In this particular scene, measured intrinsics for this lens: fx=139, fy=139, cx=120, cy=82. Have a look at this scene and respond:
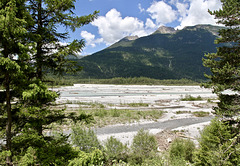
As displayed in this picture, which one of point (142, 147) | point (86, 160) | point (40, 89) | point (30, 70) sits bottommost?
point (142, 147)

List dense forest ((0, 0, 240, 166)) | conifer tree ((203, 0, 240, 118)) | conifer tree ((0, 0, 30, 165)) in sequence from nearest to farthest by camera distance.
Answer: conifer tree ((0, 0, 30, 165))
dense forest ((0, 0, 240, 166))
conifer tree ((203, 0, 240, 118))

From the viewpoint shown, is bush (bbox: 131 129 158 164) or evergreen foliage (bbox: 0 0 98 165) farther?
bush (bbox: 131 129 158 164)

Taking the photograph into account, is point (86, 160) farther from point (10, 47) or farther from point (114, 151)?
point (114, 151)

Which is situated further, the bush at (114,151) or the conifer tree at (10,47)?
the bush at (114,151)

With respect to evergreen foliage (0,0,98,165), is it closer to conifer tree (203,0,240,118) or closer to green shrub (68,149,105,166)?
green shrub (68,149,105,166)

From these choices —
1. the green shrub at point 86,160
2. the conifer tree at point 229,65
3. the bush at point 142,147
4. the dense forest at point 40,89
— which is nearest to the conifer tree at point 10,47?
the dense forest at point 40,89

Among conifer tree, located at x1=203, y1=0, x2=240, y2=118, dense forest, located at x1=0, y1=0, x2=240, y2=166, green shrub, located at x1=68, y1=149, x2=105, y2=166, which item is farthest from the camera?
conifer tree, located at x1=203, y1=0, x2=240, y2=118

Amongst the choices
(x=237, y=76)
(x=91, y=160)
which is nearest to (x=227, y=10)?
(x=237, y=76)

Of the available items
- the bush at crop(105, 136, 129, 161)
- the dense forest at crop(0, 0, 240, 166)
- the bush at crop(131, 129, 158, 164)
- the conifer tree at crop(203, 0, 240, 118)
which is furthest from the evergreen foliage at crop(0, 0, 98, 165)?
the conifer tree at crop(203, 0, 240, 118)

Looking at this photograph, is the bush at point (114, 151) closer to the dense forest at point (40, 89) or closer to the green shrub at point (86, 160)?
the dense forest at point (40, 89)

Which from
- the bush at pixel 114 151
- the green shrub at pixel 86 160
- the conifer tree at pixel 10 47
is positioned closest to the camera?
the conifer tree at pixel 10 47

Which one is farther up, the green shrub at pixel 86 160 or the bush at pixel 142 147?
the green shrub at pixel 86 160

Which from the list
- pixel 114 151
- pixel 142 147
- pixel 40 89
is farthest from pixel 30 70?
pixel 142 147

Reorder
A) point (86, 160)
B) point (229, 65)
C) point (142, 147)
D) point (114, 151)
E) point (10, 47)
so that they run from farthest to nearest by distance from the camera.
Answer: point (142, 147) → point (114, 151) → point (229, 65) → point (86, 160) → point (10, 47)
